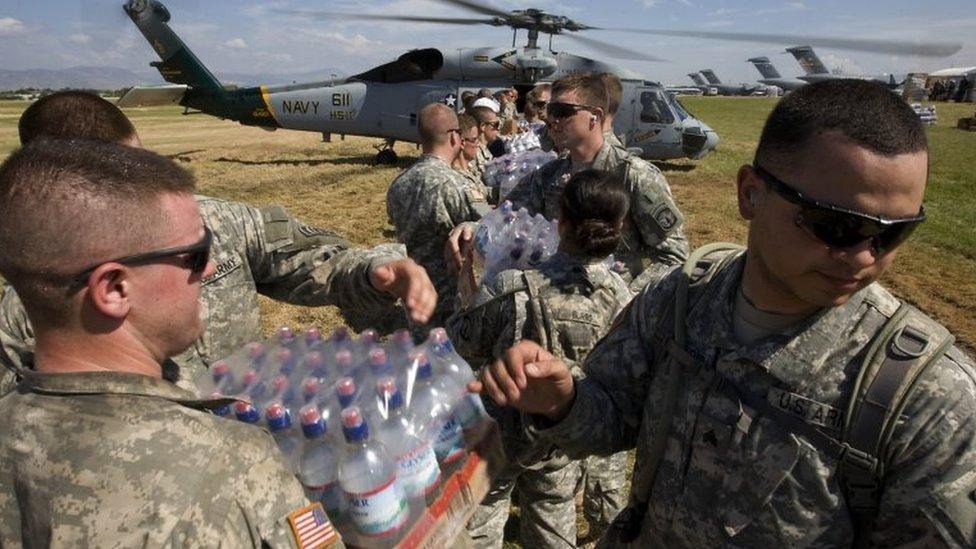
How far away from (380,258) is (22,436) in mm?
1521

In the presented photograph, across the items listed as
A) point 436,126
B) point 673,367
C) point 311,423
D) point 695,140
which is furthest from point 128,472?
point 695,140

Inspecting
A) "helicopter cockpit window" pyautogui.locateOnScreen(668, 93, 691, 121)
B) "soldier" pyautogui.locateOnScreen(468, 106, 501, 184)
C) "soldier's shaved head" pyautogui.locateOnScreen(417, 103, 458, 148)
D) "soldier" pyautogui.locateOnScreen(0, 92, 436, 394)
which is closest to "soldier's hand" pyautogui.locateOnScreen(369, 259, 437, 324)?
"soldier" pyautogui.locateOnScreen(0, 92, 436, 394)

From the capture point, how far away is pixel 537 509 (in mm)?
3195

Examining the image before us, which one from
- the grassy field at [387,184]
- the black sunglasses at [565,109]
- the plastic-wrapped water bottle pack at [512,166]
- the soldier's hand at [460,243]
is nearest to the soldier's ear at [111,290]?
the soldier's hand at [460,243]

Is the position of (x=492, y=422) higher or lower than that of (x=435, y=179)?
lower

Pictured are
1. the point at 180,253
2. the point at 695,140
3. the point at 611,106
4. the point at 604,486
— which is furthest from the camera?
the point at 695,140

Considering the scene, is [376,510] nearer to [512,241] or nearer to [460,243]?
[512,241]

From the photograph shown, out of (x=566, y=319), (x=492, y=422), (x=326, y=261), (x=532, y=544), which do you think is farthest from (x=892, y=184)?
(x=532, y=544)

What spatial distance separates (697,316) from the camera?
1.71 meters

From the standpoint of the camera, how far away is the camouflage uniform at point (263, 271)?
257 centimetres

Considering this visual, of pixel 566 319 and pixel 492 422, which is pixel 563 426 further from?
pixel 566 319

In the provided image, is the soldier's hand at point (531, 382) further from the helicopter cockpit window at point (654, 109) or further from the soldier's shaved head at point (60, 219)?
the helicopter cockpit window at point (654, 109)

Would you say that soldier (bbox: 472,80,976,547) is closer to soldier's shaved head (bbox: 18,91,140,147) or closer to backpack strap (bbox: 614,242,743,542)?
backpack strap (bbox: 614,242,743,542)

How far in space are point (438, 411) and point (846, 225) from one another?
1180 millimetres
